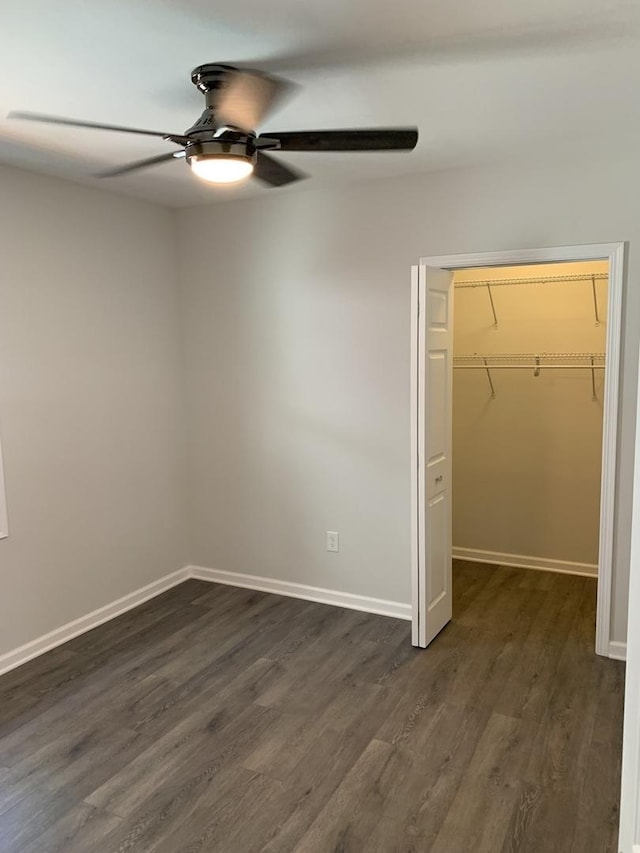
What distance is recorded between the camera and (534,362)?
4516 millimetres

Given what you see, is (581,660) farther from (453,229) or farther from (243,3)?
(243,3)

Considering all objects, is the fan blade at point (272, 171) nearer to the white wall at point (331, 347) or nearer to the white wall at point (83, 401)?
the white wall at point (331, 347)

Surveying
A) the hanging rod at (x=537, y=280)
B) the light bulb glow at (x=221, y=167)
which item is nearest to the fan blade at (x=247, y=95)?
the light bulb glow at (x=221, y=167)

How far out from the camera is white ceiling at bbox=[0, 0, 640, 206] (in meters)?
1.73

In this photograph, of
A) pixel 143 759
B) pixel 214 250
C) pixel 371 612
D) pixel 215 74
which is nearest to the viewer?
pixel 215 74

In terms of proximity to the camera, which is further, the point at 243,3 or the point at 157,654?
the point at 157,654

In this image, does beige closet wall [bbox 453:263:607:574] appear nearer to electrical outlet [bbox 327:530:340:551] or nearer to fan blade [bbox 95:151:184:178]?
electrical outlet [bbox 327:530:340:551]

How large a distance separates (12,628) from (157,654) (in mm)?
768

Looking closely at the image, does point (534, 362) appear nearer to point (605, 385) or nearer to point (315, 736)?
point (605, 385)

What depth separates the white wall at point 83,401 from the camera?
3.31 meters

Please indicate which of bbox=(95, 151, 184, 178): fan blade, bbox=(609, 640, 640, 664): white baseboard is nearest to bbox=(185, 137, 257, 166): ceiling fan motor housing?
bbox=(95, 151, 184, 178): fan blade

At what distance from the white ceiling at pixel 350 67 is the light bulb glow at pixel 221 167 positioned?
1.02 feet

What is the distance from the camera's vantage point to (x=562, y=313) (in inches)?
173

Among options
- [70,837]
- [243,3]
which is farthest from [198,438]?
[243,3]
